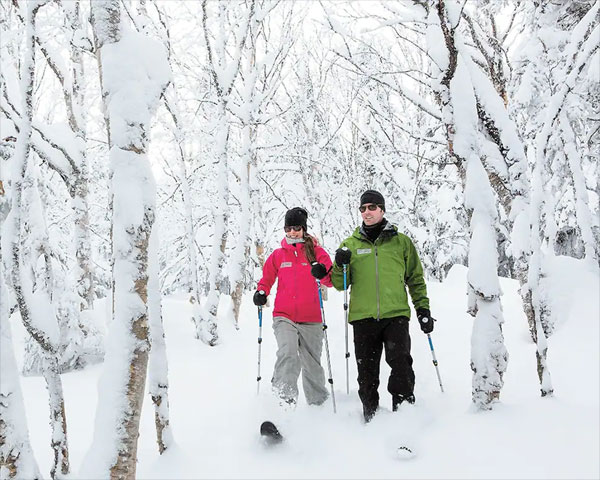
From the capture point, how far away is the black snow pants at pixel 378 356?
3.93m

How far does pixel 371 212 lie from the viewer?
424 centimetres

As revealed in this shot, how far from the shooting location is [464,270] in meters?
11.0

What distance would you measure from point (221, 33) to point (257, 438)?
7.81 m

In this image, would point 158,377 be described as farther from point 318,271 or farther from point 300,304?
point 318,271

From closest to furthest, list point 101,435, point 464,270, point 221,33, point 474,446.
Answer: point 101,435, point 474,446, point 221,33, point 464,270

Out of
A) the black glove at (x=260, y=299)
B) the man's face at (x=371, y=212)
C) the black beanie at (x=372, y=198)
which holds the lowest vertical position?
the black glove at (x=260, y=299)

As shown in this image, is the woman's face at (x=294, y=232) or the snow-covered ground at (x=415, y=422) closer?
the snow-covered ground at (x=415, y=422)

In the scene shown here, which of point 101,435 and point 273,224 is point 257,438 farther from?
point 273,224

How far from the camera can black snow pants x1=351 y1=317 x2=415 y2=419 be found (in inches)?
155

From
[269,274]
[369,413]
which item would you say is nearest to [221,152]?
[269,274]

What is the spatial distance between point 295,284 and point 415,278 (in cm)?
118

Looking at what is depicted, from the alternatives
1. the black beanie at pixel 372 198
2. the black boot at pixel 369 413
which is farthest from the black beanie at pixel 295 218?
the black boot at pixel 369 413

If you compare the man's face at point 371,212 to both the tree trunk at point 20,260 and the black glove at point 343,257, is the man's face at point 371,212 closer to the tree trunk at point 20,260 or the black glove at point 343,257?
the black glove at point 343,257

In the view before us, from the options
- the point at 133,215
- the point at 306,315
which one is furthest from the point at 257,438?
the point at 133,215
